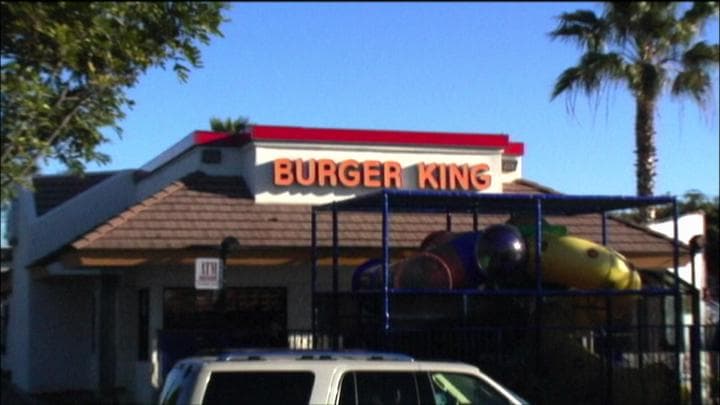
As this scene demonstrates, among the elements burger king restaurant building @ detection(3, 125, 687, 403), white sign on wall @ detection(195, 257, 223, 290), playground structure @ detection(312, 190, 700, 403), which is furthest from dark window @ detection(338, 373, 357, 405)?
burger king restaurant building @ detection(3, 125, 687, 403)

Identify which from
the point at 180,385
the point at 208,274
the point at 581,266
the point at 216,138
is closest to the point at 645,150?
the point at 216,138

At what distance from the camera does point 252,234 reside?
19359mm

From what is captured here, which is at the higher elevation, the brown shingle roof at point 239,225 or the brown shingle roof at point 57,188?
the brown shingle roof at point 57,188

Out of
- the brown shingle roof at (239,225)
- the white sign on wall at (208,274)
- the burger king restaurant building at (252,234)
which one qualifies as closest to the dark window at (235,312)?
the burger king restaurant building at (252,234)

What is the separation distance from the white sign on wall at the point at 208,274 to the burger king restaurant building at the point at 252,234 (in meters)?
2.79

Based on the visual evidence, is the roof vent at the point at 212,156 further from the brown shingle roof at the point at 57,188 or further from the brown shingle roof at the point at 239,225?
the brown shingle roof at the point at 57,188

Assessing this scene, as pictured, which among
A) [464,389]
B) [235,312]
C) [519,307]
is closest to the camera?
[464,389]

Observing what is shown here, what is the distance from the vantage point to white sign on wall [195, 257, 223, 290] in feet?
48.9

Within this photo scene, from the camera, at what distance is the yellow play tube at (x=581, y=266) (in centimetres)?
1600

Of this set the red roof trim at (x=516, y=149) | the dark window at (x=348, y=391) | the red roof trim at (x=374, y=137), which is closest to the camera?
the dark window at (x=348, y=391)

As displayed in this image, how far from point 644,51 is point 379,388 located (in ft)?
62.0

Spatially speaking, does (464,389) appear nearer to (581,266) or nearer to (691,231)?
(581,266)

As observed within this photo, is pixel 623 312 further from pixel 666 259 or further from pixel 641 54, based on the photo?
pixel 641 54

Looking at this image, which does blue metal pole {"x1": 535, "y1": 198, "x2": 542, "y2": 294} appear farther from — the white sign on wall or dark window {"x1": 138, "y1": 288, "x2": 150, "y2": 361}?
dark window {"x1": 138, "y1": 288, "x2": 150, "y2": 361}
